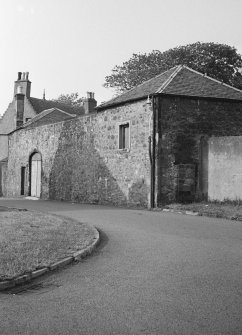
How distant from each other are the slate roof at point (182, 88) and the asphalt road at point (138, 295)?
439 inches

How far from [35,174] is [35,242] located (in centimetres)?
2037

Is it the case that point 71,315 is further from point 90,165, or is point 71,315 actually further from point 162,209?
point 90,165

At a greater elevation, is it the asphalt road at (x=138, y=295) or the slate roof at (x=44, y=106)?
the slate roof at (x=44, y=106)

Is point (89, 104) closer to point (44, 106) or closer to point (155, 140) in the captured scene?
point (44, 106)

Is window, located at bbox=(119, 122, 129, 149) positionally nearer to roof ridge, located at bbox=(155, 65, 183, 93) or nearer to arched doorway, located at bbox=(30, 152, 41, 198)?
roof ridge, located at bbox=(155, 65, 183, 93)

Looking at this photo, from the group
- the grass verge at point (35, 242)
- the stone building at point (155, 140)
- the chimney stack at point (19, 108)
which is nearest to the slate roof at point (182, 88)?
the stone building at point (155, 140)

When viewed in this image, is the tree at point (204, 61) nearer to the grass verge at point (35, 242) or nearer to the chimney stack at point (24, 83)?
the chimney stack at point (24, 83)

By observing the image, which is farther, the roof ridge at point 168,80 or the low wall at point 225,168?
the roof ridge at point 168,80

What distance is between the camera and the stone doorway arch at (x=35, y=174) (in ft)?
88.8

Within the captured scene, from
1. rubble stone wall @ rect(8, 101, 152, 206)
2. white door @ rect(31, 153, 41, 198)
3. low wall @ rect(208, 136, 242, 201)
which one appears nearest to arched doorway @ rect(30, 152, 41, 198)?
white door @ rect(31, 153, 41, 198)

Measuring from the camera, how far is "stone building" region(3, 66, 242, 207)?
57.6 ft

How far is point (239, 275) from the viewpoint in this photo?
5676 mm

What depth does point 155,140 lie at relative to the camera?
1752 centimetres

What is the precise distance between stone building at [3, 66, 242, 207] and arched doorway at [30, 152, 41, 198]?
487cm
